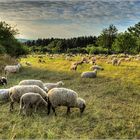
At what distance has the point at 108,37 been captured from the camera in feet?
338

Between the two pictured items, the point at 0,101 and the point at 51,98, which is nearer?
the point at 51,98

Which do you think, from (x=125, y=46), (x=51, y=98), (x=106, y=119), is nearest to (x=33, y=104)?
(x=51, y=98)

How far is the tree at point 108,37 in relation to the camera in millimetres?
102562

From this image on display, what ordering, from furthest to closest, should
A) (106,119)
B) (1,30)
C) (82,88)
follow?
(1,30) → (82,88) → (106,119)

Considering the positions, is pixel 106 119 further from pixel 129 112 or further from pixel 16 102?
pixel 16 102

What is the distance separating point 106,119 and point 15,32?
29034 millimetres

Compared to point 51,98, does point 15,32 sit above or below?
above

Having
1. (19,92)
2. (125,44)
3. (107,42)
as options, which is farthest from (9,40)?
(107,42)

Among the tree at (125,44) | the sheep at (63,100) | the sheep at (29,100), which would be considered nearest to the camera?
the sheep at (29,100)

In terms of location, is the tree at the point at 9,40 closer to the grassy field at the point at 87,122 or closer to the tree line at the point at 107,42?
the tree line at the point at 107,42

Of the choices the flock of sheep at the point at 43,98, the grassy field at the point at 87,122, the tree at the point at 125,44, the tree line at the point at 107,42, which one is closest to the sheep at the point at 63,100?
the flock of sheep at the point at 43,98

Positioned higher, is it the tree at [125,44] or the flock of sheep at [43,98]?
the tree at [125,44]

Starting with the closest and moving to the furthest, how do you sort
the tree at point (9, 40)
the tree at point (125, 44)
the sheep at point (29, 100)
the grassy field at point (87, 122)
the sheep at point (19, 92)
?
the grassy field at point (87, 122) < the sheep at point (29, 100) < the sheep at point (19, 92) < the tree at point (9, 40) < the tree at point (125, 44)

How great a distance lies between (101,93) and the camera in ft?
62.5
